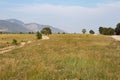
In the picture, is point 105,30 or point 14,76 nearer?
point 14,76

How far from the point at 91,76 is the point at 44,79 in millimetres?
2009

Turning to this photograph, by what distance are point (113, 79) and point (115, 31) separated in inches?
5610

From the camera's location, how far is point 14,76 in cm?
1151

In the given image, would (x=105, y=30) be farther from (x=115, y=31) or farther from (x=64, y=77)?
(x=64, y=77)

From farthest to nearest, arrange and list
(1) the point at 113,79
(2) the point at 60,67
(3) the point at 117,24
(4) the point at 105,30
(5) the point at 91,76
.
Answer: (4) the point at 105,30
(3) the point at 117,24
(2) the point at 60,67
(5) the point at 91,76
(1) the point at 113,79

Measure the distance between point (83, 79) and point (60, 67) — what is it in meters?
3.74

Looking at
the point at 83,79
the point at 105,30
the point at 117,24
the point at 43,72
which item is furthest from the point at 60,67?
the point at 105,30

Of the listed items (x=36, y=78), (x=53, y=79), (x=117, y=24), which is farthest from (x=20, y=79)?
(x=117, y=24)

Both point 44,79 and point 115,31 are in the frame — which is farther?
point 115,31

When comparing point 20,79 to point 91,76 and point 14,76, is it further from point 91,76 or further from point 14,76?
point 91,76

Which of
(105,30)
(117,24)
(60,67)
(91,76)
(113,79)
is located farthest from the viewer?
(105,30)

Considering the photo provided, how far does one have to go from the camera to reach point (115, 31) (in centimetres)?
14950

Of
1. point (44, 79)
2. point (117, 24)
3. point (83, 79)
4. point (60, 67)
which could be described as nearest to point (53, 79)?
point (44, 79)

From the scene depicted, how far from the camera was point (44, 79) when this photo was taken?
33.9 feet
